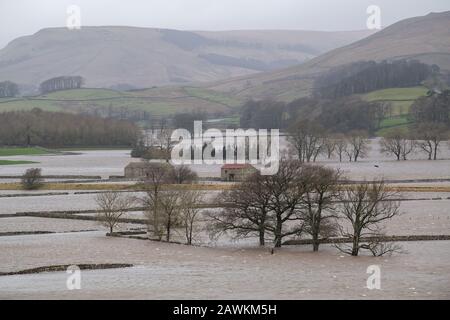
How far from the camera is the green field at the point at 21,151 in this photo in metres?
128

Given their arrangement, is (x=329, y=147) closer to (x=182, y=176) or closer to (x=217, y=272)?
(x=182, y=176)

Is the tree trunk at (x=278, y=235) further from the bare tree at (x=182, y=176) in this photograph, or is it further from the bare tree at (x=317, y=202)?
the bare tree at (x=182, y=176)

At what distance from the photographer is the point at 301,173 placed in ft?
139

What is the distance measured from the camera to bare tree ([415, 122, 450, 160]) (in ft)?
346

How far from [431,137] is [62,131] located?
7074 centimetres

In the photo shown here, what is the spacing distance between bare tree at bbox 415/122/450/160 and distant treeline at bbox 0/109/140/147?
50499 mm

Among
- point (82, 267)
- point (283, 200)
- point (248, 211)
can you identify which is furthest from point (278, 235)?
point (82, 267)

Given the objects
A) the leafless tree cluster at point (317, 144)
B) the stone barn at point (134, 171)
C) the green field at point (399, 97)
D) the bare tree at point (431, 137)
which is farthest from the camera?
the green field at point (399, 97)

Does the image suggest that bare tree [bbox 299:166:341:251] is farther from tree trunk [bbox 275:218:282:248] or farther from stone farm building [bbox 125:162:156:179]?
stone farm building [bbox 125:162:156:179]

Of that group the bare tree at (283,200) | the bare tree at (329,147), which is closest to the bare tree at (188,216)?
the bare tree at (283,200)

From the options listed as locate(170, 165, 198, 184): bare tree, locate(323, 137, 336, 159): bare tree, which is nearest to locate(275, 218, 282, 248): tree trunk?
locate(170, 165, 198, 184): bare tree

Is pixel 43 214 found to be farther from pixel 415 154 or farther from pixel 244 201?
pixel 415 154

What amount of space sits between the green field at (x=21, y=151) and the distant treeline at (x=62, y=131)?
346 inches
